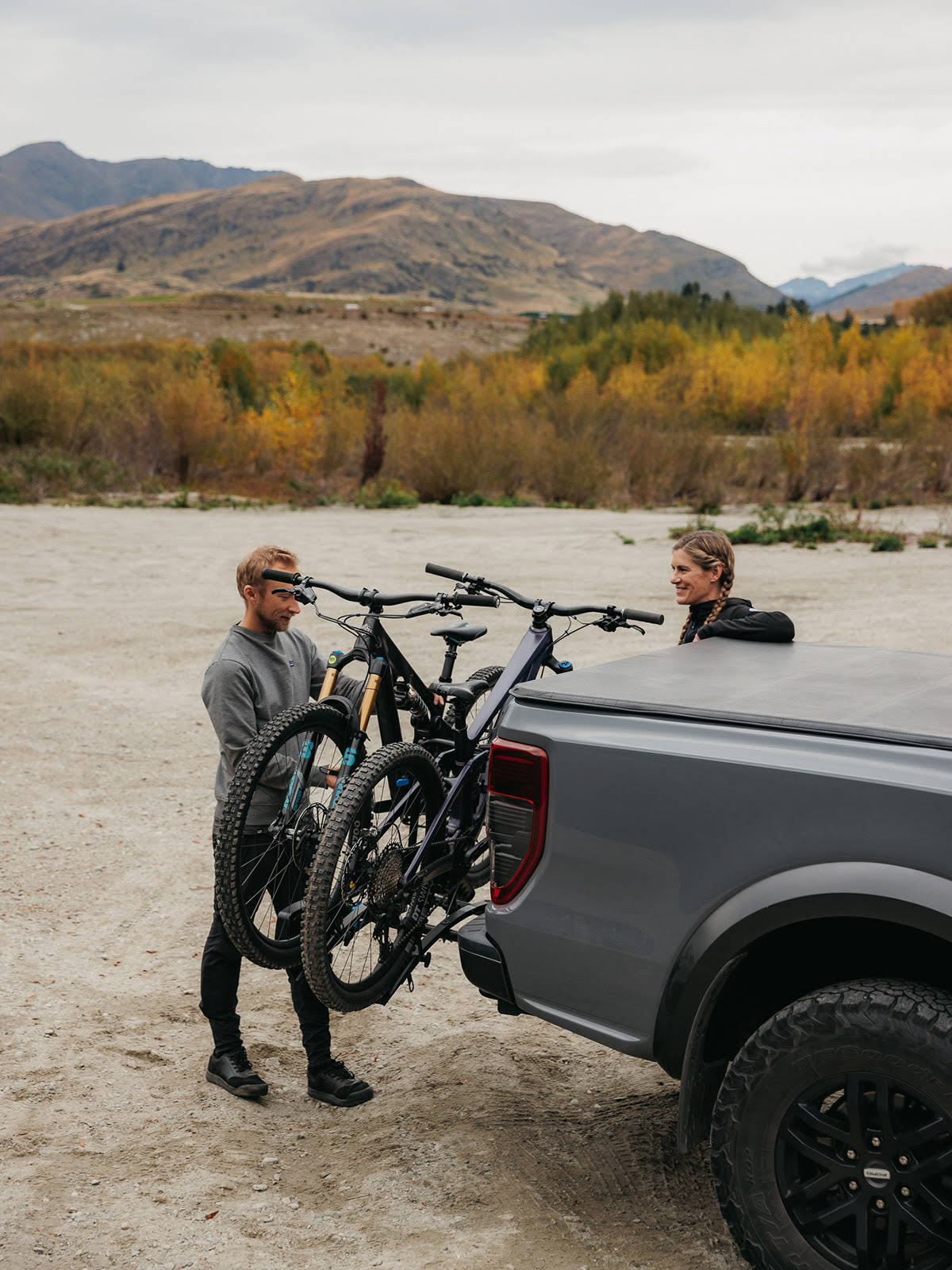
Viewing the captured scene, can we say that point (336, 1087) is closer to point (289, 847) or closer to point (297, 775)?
point (289, 847)

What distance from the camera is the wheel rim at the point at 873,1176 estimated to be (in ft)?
7.18

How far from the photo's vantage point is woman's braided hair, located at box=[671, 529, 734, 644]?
4172mm

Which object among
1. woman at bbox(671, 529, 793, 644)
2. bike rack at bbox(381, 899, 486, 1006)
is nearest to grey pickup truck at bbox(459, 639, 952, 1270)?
bike rack at bbox(381, 899, 486, 1006)

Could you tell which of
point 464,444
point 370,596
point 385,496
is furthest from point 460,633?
point 464,444

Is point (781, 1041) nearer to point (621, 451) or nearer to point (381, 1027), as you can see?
point (381, 1027)

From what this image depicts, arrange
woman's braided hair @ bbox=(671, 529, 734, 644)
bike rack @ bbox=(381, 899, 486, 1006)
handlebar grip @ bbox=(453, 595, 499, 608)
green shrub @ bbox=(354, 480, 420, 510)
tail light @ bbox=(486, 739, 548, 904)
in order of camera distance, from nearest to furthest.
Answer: tail light @ bbox=(486, 739, 548, 904), bike rack @ bbox=(381, 899, 486, 1006), handlebar grip @ bbox=(453, 595, 499, 608), woman's braided hair @ bbox=(671, 529, 734, 644), green shrub @ bbox=(354, 480, 420, 510)

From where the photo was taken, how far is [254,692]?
3658 millimetres

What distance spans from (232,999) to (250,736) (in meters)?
0.86

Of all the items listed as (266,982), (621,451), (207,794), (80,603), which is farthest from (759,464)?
(266,982)

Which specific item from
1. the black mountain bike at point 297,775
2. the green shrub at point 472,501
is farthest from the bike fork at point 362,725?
the green shrub at point 472,501

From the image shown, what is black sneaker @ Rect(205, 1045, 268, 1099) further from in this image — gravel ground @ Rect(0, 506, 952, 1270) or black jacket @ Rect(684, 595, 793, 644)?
black jacket @ Rect(684, 595, 793, 644)

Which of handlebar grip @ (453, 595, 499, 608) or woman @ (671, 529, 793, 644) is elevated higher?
woman @ (671, 529, 793, 644)

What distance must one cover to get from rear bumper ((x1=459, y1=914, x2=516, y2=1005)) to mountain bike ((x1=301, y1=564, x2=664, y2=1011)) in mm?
469

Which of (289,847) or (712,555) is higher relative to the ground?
(712,555)
